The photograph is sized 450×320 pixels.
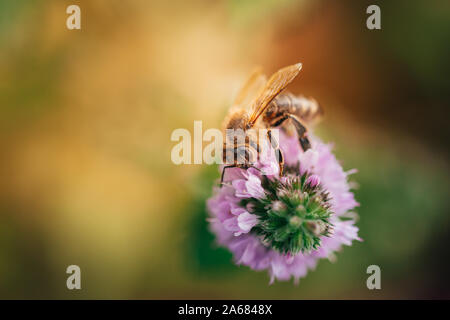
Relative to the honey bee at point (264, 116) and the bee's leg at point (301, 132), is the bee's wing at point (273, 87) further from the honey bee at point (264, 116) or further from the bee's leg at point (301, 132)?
the bee's leg at point (301, 132)

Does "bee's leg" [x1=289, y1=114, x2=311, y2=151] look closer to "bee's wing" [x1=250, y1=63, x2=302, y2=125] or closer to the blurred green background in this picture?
"bee's wing" [x1=250, y1=63, x2=302, y2=125]

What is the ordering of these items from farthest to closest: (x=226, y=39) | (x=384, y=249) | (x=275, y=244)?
(x=226, y=39), (x=384, y=249), (x=275, y=244)

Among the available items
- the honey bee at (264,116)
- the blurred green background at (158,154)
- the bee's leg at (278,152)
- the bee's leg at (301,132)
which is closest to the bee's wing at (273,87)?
the honey bee at (264,116)

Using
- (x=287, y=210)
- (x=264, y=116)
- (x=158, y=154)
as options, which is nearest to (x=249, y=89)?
(x=264, y=116)

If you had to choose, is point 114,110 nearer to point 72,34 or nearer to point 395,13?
point 72,34

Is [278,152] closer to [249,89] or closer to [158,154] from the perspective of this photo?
[249,89]

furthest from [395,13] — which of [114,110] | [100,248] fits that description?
[100,248]
